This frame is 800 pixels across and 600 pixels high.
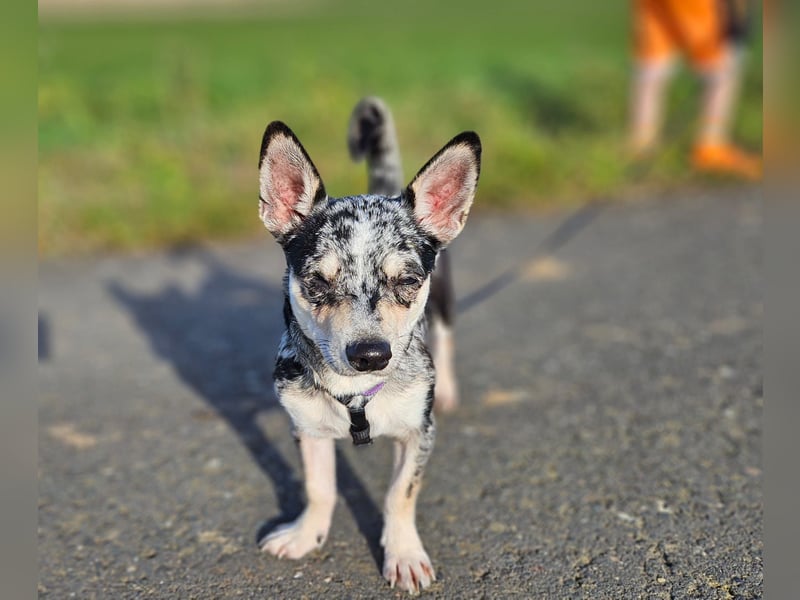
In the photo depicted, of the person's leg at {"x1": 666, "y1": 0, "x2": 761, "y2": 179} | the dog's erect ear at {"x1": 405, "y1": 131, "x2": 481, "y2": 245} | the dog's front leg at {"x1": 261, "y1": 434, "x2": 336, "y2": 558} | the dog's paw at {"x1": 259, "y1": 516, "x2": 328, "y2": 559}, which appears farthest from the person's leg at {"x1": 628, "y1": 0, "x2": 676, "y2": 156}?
the dog's paw at {"x1": 259, "y1": 516, "x2": 328, "y2": 559}

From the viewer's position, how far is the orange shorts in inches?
358

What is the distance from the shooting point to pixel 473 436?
188 inches

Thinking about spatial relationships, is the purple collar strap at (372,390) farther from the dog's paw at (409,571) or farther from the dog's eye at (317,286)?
the dog's paw at (409,571)

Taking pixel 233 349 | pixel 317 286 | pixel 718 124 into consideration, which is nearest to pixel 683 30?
pixel 718 124

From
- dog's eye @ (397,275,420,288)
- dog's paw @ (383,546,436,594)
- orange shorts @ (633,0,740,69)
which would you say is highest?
orange shorts @ (633,0,740,69)

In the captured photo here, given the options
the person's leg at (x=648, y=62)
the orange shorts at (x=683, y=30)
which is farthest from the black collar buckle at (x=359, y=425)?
the orange shorts at (x=683, y=30)

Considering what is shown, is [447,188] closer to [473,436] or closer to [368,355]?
[368,355]

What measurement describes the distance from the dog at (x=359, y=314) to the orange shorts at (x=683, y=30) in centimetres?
662

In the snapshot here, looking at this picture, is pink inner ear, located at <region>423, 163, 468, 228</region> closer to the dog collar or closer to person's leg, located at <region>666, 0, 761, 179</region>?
the dog collar

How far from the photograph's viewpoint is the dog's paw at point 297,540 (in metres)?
3.75

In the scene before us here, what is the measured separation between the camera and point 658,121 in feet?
36.4

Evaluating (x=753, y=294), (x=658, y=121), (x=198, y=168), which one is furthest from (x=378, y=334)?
(x=658, y=121)

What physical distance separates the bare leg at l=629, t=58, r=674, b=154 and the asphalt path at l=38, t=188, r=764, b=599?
2.50 m

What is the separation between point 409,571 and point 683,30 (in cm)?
→ 761
